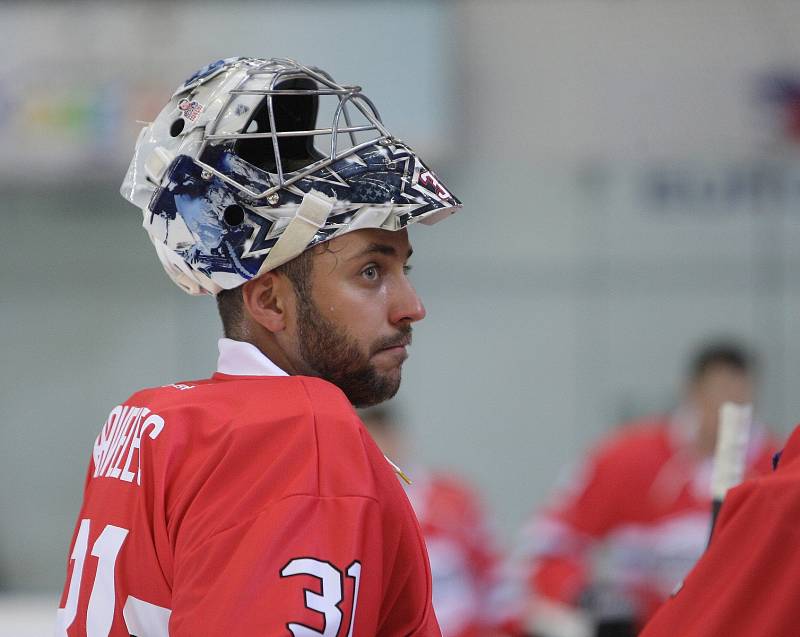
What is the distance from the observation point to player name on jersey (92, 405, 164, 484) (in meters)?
1.40

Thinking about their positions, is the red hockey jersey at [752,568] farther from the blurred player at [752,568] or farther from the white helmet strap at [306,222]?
the white helmet strap at [306,222]

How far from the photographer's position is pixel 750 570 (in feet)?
4.57

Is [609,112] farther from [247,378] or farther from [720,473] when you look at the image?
[247,378]

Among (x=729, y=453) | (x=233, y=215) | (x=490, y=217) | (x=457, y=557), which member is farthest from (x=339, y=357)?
(x=490, y=217)

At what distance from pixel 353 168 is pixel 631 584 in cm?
279

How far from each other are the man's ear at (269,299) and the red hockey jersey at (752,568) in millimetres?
610

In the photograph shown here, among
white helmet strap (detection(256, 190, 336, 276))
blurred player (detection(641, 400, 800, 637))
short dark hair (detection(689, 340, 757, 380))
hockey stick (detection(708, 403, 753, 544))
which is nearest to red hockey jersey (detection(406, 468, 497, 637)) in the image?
short dark hair (detection(689, 340, 757, 380))

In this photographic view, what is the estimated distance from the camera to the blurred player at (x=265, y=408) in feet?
3.92

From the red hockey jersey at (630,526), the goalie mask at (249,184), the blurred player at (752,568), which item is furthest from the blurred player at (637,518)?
the goalie mask at (249,184)

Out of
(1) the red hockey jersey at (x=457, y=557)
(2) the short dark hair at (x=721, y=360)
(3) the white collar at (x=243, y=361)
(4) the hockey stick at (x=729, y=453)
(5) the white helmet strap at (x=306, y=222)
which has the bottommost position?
(1) the red hockey jersey at (x=457, y=557)

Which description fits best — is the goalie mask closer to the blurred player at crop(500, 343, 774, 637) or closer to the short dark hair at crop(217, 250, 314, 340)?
the short dark hair at crop(217, 250, 314, 340)

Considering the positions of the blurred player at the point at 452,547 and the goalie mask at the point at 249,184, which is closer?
the goalie mask at the point at 249,184

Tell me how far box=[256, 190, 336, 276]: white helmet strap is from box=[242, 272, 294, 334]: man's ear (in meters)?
0.07

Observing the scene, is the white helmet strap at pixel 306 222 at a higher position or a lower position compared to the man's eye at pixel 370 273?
higher
